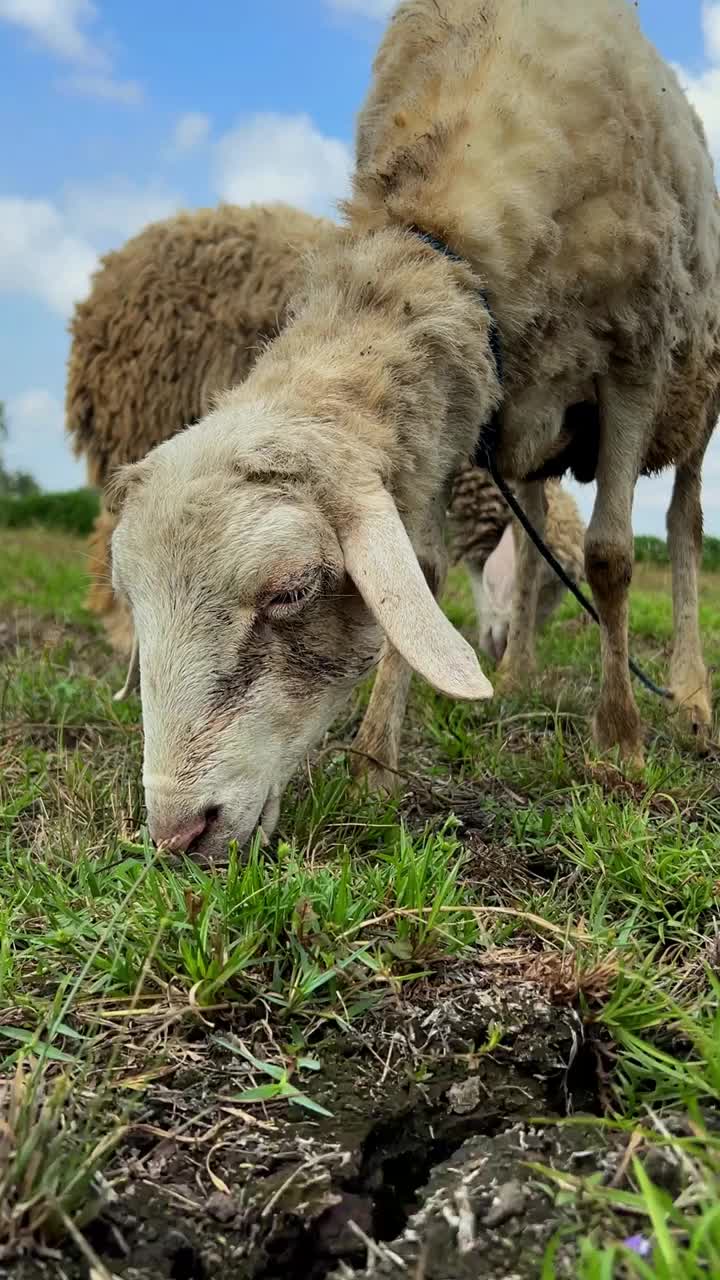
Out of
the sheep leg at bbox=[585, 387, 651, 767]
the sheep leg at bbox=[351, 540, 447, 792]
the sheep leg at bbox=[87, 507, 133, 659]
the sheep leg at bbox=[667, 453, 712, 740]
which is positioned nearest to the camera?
the sheep leg at bbox=[351, 540, 447, 792]

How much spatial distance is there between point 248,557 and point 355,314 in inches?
31.9

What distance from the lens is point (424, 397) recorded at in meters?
2.50

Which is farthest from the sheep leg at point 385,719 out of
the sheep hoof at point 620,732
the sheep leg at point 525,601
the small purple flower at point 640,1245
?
the small purple flower at point 640,1245

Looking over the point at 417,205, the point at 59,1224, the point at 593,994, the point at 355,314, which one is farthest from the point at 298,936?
the point at 417,205

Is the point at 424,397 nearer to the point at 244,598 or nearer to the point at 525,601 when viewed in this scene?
the point at 244,598

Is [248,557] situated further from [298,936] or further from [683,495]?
[683,495]

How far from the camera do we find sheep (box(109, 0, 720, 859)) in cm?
210

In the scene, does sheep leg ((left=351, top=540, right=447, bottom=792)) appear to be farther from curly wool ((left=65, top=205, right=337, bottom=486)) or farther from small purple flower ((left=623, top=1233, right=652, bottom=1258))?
curly wool ((left=65, top=205, right=337, bottom=486))

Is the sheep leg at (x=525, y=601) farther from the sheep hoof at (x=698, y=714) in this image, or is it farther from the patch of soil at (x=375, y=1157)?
the patch of soil at (x=375, y=1157)

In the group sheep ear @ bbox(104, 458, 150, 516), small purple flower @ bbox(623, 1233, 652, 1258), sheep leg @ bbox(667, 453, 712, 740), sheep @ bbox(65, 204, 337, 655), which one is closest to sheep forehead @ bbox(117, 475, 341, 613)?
sheep ear @ bbox(104, 458, 150, 516)

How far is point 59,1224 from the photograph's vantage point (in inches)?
48.1

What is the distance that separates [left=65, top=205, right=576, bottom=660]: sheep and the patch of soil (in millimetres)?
3695

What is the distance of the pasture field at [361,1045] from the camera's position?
1.26 metres

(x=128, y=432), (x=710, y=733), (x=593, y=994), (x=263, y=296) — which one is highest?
(x=263, y=296)
